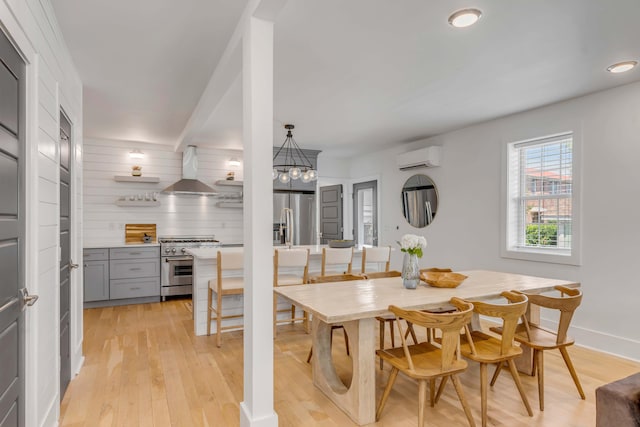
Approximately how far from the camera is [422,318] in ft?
6.71

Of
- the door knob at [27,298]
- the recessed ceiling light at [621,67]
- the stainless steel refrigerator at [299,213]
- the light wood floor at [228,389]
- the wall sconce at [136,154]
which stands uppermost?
the recessed ceiling light at [621,67]

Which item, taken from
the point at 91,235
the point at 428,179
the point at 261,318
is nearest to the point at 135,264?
the point at 91,235

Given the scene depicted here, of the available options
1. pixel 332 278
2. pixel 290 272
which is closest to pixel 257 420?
pixel 332 278

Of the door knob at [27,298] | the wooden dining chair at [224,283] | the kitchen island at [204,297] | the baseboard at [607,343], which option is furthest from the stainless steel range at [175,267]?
the baseboard at [607,343]

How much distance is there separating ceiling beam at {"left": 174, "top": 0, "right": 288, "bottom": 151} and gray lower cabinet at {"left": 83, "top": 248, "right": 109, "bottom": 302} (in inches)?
90.8

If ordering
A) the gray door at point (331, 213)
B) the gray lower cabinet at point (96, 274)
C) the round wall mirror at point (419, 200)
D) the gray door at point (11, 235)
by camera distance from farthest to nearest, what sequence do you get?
the gray door at point (331, 213) < the round wall mirror at point (419, 200) < the gray lower cabinet at point (96, 274) < the gray door at point (11, 235)

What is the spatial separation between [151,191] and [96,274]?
1.54 m

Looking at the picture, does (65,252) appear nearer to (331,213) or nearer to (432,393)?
(432,393)

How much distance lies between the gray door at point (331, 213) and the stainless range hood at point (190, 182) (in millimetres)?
2253

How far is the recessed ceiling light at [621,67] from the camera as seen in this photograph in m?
2.92

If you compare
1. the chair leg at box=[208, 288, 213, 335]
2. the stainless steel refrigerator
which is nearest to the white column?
the chair leg at box=[208, 288, 213, 335]

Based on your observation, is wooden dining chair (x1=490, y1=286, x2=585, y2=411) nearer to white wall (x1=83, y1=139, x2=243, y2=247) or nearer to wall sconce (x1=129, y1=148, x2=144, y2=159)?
white wall (x1=83, y1=139, x2=243, y2=247)

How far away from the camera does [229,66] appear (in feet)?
8.88

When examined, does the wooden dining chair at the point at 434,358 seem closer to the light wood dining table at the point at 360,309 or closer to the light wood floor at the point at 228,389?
the light wood dining table at the point at 360,309
